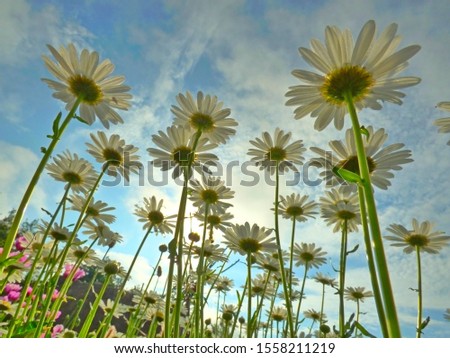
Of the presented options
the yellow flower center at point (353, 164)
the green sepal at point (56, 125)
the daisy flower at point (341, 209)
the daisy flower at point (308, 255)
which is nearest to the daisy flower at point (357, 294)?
the daisy flower at point (308, 255)

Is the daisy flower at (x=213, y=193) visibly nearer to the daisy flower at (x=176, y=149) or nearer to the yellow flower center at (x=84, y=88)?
the daisy flower at (x=176, y=149)

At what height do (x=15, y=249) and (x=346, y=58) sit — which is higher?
(x=346, y=58)

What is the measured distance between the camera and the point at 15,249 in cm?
412

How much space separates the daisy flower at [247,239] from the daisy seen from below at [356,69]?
4.44 feet

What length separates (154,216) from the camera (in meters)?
3.18

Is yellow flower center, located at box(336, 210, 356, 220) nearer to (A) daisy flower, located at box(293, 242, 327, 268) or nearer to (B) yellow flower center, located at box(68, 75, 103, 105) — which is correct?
(A) daisy flower, located at box(293, 242, 327, 268)

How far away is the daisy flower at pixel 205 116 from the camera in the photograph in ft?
7.57

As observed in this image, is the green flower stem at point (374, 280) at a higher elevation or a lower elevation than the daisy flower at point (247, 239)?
lower

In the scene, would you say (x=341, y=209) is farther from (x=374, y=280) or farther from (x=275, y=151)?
(x=374, y=280)

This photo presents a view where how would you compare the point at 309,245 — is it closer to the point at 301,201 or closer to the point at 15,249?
the point at 301,201

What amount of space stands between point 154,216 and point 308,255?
5.95ft
